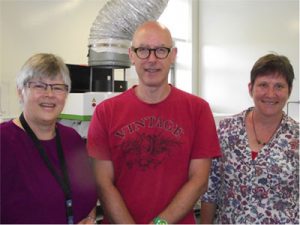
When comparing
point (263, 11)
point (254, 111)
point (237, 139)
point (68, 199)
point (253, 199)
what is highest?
point (263, 11)

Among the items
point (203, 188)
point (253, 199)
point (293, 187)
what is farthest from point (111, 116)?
point (293, 187)

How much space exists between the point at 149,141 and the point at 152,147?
3 cm

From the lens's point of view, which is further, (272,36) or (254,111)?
(272,36)

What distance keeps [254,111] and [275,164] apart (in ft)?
0.92

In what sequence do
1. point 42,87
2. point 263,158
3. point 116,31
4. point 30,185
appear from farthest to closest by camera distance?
point 116,31
point 263,158
point 42,87
point 30,185

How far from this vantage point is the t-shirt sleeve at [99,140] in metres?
1.41

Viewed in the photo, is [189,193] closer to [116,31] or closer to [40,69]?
[40,69]

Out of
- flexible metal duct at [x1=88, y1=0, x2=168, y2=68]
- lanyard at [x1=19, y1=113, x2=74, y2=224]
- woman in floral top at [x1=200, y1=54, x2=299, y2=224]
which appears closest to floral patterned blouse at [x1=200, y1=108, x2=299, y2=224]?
woman in floral top at [x1=200, y1=54, x2=299, y2=224]

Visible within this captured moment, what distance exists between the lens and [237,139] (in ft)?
5.17

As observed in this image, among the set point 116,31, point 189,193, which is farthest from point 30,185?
point 116,31

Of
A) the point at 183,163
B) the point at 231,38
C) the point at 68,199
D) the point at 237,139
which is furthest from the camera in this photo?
the point at 231,38

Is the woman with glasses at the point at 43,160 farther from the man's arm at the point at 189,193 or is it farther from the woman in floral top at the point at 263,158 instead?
the woman in floral top at the point at 263,158

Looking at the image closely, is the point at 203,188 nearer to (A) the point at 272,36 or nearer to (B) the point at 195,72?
(A) the point at 272,36

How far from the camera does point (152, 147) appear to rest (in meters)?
1.41
